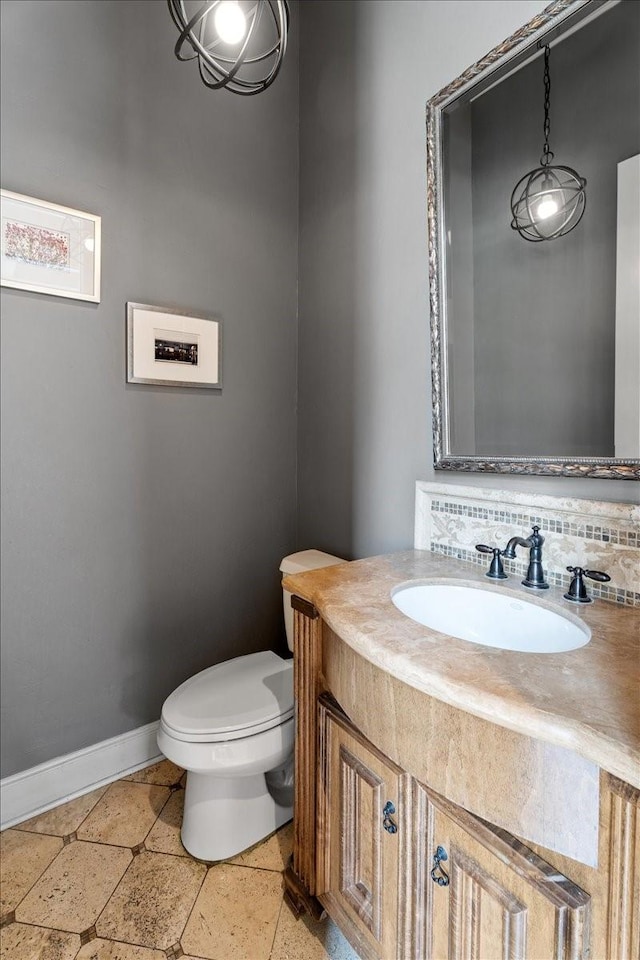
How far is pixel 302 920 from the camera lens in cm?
119

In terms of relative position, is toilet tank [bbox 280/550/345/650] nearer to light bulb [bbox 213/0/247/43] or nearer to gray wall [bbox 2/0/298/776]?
gray wall [bbox 2/0/298/776]

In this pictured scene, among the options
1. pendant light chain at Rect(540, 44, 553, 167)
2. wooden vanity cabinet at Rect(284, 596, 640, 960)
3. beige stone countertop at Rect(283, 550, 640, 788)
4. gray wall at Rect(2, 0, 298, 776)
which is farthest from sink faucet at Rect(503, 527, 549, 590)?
gray wall at Rect(2, 0, 298, 776)

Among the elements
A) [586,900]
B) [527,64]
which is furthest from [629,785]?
[527,64]

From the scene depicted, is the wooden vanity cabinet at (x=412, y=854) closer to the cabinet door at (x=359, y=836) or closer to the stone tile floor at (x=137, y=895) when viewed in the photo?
the cabinet door at (x=359, y=836)

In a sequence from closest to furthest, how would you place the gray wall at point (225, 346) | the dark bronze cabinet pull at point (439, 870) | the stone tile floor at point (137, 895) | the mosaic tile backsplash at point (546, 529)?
the dark bronze cabinet pull at point (439, 870), the mosaic tile backsplash at point (546, 529), the stone tile floor at point (137, 895), the gray wall at point (225, 346)

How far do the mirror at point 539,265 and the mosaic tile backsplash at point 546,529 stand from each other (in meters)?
0.08

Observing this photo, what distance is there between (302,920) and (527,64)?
221 centimetres

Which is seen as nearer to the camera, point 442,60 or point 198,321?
point 442,60

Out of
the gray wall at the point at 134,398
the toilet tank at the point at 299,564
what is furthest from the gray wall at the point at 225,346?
the toilet tank at the point at 299,564

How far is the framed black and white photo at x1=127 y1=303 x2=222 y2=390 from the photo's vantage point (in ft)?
5.40

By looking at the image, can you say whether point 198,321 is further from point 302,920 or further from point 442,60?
point 302,920

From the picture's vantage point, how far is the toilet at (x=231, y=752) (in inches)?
49.6

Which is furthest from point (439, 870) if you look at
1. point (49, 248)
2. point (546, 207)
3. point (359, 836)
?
point (49, 248)

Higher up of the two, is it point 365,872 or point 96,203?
point 96,203
